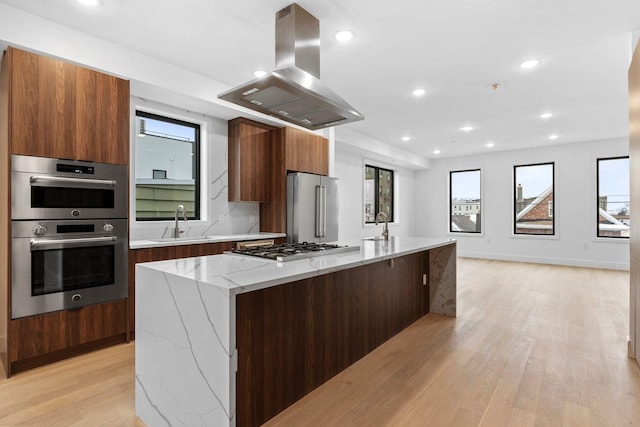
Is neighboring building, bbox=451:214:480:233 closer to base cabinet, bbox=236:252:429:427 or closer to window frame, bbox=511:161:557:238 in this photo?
window frame, bbox=511:161:557:238

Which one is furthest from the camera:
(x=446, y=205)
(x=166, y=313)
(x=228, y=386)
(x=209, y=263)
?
(x=446, y=205)

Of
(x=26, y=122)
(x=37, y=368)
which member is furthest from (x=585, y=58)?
(x=37, y=368)

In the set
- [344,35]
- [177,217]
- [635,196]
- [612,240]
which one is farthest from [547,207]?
[177,217]

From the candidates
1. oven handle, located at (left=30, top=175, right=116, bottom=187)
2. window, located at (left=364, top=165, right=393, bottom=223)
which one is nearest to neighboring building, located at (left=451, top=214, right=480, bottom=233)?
window, located at (left=364, top=165, right=393, bottom=223)

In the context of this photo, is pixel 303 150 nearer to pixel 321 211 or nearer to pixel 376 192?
pixel 321 211

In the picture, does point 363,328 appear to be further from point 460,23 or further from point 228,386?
point 460,23

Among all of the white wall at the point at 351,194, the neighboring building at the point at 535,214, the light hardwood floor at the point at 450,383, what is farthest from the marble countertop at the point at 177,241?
the neighboring building at the point at 535,214

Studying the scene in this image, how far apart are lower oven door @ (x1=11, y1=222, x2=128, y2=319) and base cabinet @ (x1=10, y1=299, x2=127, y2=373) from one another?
6 cm

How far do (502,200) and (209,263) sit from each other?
806 cm

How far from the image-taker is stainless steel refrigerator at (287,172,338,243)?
4.63 metres

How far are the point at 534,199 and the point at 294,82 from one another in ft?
25.2

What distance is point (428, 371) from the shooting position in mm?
2484

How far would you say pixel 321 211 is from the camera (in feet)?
16.2

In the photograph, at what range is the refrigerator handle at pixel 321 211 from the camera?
491cm
